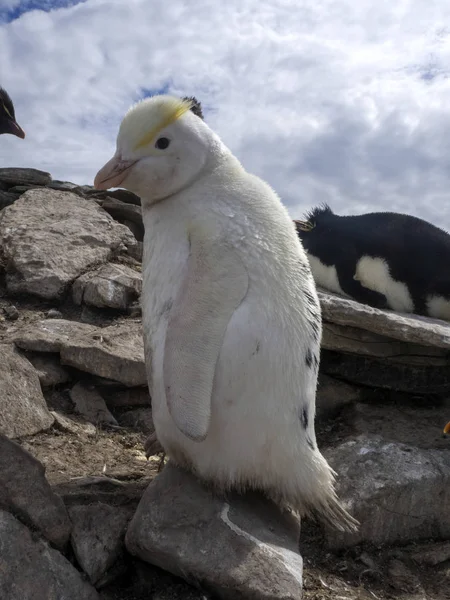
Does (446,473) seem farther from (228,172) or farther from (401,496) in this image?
(228,172)

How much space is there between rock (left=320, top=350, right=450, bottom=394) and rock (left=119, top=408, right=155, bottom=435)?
1.16 metres

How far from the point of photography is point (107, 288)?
13.8 ft

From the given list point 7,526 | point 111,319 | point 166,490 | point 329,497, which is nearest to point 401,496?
point 329,497

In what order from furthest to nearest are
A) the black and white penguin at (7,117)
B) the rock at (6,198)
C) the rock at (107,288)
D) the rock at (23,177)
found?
1. the rock at (23,177)
2. the rock at (6,198)
3. the black and white penguin at (7,117)
4. the rock at (107,288)

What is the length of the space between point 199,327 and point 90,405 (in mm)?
1788

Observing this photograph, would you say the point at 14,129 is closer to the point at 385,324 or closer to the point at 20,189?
the point at 20,189

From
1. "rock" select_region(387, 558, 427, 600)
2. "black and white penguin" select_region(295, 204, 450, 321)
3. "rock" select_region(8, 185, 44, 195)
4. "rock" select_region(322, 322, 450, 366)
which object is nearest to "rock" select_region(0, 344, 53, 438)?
"rock" select_region(322, 322, 450, 366)

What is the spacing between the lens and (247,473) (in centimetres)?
207

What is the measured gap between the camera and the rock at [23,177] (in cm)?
655

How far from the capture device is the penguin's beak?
5695 millimetres

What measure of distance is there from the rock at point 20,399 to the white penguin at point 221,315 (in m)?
1.12

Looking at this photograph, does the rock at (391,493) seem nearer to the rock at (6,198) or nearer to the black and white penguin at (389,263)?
the black and white penguin at (389,263)

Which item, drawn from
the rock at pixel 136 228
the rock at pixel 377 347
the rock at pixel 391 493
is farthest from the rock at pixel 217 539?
the rock at pixel 136 228

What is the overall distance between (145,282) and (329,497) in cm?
108
